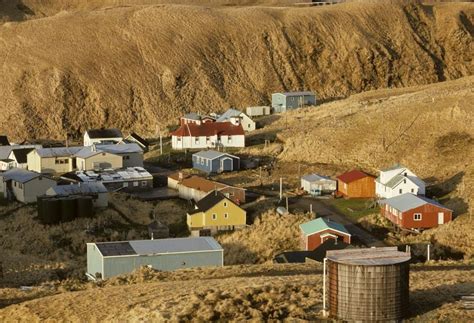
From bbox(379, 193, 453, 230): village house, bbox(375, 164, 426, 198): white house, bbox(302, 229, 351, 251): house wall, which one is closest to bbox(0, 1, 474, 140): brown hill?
bbox(375, 164, 426, 198): white house

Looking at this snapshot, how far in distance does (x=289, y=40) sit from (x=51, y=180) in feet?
161

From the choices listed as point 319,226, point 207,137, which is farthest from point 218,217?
point 207,137

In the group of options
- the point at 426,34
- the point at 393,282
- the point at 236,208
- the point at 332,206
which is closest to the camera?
the point at 393,282

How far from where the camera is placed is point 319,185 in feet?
140

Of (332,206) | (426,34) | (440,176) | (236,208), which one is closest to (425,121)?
(440,176)

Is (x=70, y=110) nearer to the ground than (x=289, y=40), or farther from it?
nearer to the ground

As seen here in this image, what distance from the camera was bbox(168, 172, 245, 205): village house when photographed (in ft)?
132

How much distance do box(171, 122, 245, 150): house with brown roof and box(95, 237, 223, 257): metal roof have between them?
2665 centimetres

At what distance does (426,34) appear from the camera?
3740 inches

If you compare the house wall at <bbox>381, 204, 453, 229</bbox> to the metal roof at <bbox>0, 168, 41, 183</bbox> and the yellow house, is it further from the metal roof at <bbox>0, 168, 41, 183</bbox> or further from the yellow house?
the metal roof at <bbox>0, 168, 41, 183</bbox>

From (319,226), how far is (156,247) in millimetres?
7206

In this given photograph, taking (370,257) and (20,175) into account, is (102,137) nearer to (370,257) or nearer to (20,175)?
(20,175)

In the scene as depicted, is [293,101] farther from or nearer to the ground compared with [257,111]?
farther from the ground

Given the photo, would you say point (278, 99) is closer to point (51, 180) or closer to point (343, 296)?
point (51, 180)
